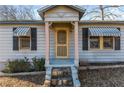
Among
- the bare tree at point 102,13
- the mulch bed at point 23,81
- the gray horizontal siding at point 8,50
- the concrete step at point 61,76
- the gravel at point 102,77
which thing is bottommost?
the mulch bed at point 23,81

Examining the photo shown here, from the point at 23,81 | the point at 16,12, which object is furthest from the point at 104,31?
the point at 16,12

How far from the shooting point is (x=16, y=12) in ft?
79.3

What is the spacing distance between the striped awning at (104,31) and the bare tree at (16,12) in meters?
11.2

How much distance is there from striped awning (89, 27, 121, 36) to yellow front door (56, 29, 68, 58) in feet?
5.31

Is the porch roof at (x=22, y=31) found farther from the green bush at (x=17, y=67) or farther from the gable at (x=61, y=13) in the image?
the gable at (x=61, y=13)

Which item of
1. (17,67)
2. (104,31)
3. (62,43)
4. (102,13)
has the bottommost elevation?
(17,67)

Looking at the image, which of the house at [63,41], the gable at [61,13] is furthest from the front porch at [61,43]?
the gable at [61,13]

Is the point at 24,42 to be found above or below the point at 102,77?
above

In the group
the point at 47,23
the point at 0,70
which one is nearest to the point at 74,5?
the point at 47,23

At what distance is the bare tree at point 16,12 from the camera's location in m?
23.7

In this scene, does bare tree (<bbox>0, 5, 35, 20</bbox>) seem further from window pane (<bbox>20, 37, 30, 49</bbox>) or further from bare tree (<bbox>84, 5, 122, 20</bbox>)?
window pane (<bbox>20, 37, 30, 49</bbox>)

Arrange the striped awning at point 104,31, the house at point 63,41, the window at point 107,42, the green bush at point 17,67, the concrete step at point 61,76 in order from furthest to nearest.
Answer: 1. the window at point 107,42
2. the house at point 63,41
3. the striped awning at point 104,31
4. the green bush at point 17,67
5. the concrete step at point 61,76

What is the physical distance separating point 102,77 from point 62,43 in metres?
4.07

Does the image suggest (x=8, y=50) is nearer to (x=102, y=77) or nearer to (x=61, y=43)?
(x=61, y=43)
